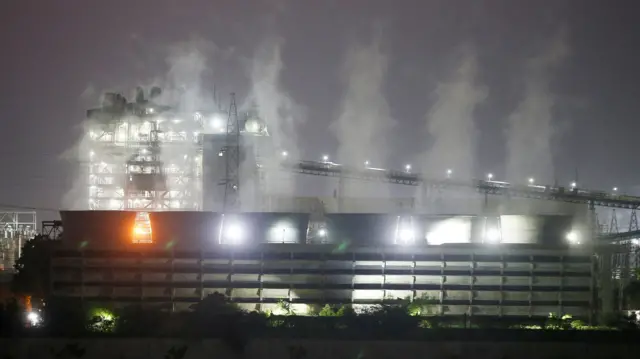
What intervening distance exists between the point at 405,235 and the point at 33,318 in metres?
18.2

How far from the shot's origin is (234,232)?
3588cm

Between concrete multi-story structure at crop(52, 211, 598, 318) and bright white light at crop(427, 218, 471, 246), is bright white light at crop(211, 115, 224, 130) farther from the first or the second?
concrete multi-story structure at crop(52, 211, 598, 318)

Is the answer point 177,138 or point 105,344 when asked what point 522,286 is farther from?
point 177,138

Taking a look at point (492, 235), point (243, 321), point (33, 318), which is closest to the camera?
point (243, 321)

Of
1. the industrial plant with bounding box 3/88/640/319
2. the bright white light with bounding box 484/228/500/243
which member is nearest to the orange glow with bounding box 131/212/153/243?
the industrial plant with bounding box 3/88/640/319

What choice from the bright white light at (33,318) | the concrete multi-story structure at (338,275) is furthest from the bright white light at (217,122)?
the bright white light at (33,318)

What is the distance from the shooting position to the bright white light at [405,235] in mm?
37500

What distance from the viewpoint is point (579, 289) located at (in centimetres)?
3381

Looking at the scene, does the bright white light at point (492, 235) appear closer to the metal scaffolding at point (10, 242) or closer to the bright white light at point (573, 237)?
the bright white light at point (573, 237)

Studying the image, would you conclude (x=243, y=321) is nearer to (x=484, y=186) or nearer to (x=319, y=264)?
(x=319, y=264)

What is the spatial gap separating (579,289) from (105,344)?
21193 millimetres

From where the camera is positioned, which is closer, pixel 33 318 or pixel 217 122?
pixel 33 318

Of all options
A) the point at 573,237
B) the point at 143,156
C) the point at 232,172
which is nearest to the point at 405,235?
the point at 573,237

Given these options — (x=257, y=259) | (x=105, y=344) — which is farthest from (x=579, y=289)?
(x=105, y=344)
